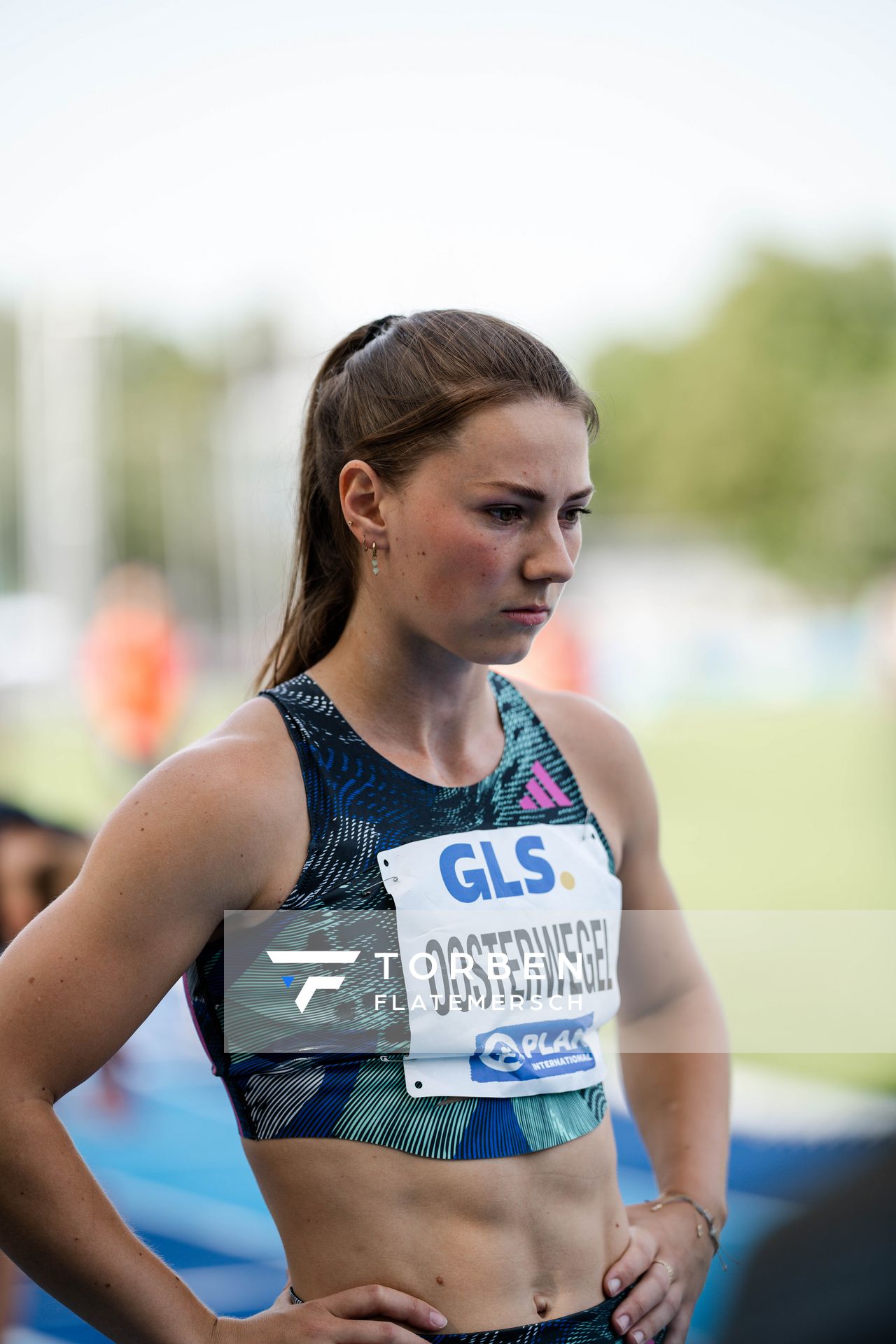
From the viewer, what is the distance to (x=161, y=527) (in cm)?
5316

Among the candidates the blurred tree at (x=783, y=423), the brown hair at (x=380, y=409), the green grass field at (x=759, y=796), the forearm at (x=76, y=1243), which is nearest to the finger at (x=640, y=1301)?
the forearm at (x=76, y=1243)

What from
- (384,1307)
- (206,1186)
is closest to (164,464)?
(206,1186)

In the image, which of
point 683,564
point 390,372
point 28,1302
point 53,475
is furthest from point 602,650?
point 390,372

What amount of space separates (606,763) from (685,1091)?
49 cm

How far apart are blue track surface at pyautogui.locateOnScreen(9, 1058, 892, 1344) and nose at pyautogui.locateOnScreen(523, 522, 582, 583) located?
2.60 m

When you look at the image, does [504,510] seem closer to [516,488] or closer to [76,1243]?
[516,488]

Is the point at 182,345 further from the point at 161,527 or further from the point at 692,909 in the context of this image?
the point at 692,909

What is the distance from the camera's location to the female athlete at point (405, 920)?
4.76ft

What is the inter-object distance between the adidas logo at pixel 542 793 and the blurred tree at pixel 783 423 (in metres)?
44.0

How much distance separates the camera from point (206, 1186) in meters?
4.92

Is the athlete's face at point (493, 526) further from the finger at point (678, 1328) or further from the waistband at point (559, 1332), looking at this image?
the finger at point (678, 1328)

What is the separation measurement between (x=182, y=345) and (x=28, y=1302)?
60.0 meters

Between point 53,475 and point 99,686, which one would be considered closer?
point 99,686

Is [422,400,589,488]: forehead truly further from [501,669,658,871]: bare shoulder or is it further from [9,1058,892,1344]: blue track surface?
[9,1058,892,1344]: blue track surface
